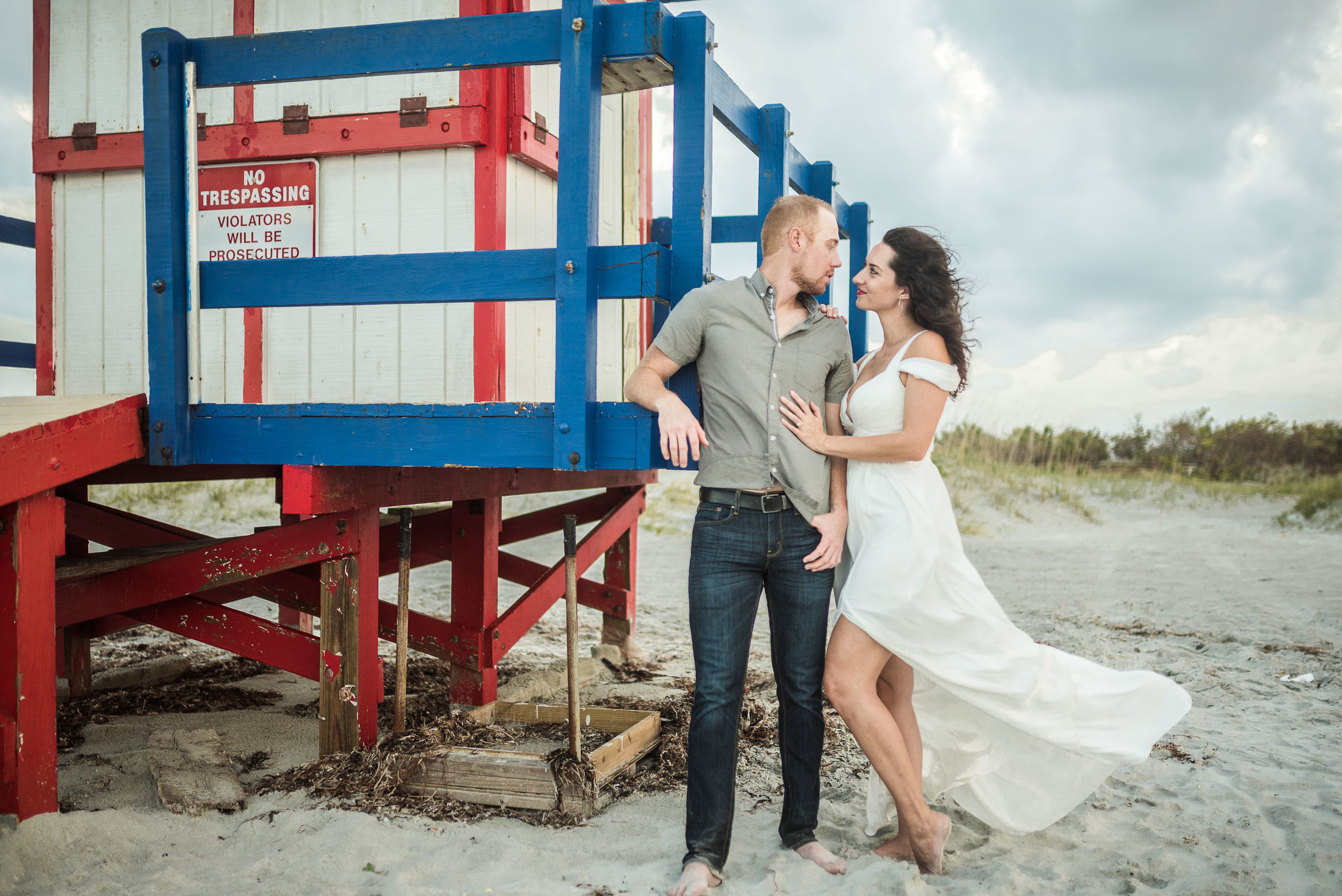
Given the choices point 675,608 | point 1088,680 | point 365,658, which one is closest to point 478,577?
point 365,658

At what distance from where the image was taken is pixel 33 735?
315 centimetres

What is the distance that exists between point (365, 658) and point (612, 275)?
6.49 feet

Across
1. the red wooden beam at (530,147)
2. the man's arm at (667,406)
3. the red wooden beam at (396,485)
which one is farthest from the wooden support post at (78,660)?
the man's arm at (667,406)

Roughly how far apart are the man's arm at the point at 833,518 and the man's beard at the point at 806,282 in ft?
1.34

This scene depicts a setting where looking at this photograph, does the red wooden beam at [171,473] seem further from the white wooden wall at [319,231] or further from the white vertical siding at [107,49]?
the white vertical siding at [107,49]

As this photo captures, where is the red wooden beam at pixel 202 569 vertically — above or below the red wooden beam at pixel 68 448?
below

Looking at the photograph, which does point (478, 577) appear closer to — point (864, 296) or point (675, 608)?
point (864, 296)

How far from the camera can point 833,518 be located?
10.2 feet

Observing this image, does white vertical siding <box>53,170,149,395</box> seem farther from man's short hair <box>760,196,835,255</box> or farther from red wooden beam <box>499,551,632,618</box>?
man's short hair <box>760,196,835,255</box>

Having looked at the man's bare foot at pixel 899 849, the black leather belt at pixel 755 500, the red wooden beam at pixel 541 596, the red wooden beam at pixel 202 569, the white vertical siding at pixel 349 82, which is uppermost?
the white vertical siding at pixel 349 82

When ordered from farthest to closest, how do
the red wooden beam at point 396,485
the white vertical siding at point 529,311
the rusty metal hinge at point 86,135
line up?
1. the rusty metal hinge at point 86,135
2. the white vertical siding at point 529,311
3. the red wooden beam at point 396,485

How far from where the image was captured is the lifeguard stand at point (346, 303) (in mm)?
3217

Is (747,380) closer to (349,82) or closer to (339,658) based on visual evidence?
(339,658)

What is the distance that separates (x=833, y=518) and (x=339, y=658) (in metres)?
2.16
